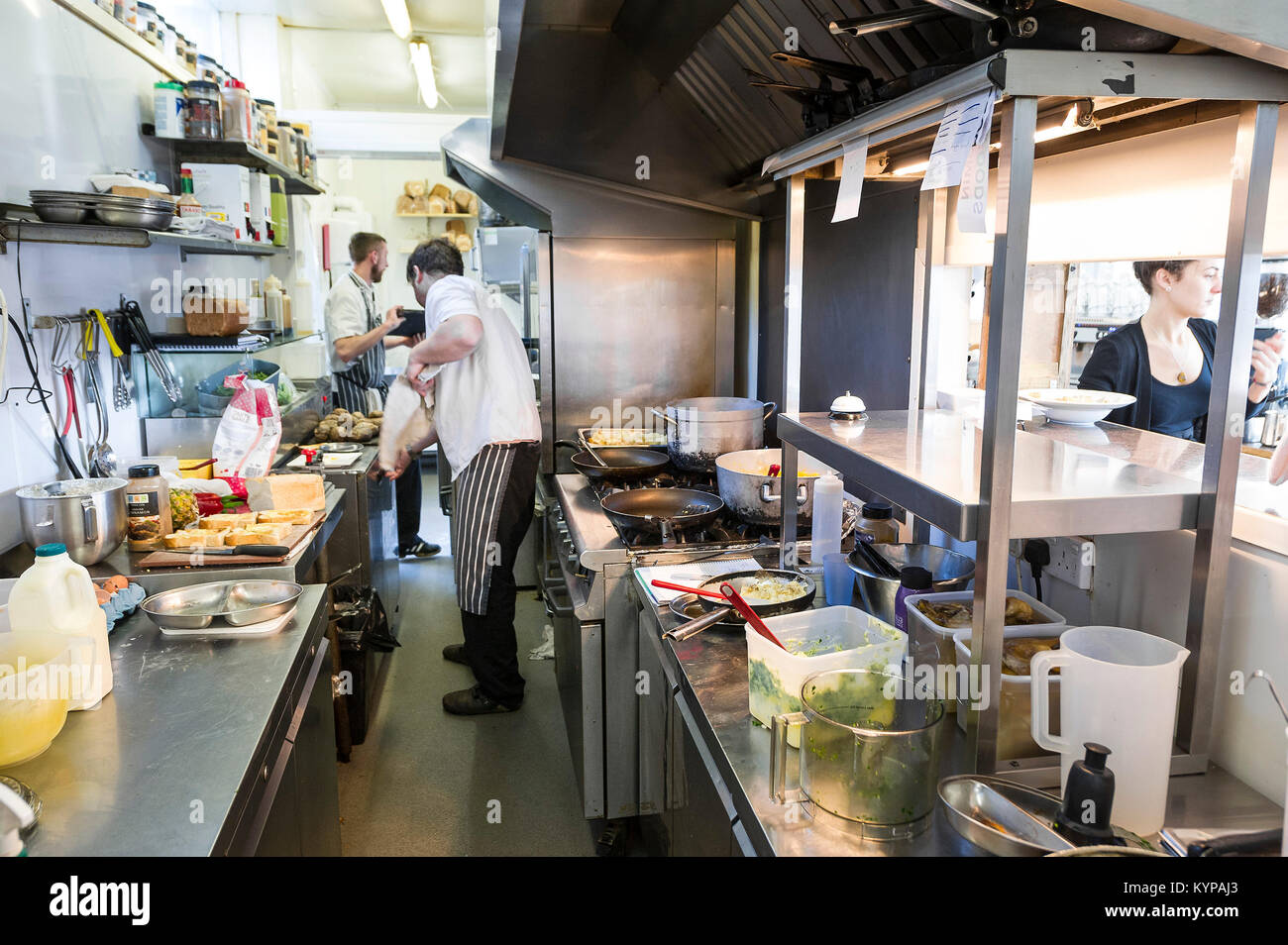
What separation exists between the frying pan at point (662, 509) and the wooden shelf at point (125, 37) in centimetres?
233

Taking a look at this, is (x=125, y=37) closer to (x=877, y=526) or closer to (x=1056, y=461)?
(x=877, y=526)

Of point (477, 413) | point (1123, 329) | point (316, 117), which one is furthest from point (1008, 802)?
point (316, 117)

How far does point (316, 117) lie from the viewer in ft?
22.1

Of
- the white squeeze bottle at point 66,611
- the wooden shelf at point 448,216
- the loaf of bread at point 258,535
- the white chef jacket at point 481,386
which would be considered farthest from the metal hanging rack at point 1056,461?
the wooden shelf at point 448,216

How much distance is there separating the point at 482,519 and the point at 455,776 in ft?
3.08

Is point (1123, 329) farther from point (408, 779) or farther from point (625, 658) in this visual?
point (408, 779)

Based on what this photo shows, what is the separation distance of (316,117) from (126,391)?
429cm

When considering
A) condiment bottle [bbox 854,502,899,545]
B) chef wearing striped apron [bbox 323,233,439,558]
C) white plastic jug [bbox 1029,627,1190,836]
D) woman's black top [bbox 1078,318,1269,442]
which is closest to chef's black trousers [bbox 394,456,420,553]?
chef wearing striped apron [bbox 323,233,439,558]

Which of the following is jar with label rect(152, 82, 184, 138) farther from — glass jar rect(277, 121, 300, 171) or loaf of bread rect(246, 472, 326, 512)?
loaf of bread rect(246, 472, 326, 512)

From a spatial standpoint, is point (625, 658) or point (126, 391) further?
point (126, 391)

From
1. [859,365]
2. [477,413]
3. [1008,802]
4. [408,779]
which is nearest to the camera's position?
[1008,802]

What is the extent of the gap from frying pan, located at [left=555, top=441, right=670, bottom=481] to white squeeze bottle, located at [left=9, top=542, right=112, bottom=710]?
1.67 metres

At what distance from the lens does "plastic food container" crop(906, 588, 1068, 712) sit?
4.63 ft
